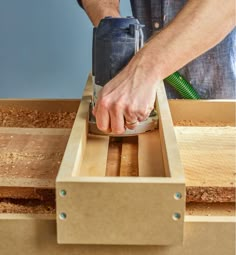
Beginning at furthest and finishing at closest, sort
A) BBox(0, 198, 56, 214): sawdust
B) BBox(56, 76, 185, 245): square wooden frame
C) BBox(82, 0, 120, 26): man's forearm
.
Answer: BBox(82, 0, 120, 26): man's forearm → BBox(0, 198, 56, 214): sawdust → BBox(56, 76, 185, 245): square wooden frame

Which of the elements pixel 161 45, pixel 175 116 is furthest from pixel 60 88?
pixel 161 45

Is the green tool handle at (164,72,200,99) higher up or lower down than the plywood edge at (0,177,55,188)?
higher up

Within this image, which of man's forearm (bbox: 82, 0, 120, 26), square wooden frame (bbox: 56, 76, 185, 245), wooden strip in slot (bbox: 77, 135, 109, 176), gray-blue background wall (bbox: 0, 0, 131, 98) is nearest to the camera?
square wooden frame (bbox: 56, 76, 185, 245)

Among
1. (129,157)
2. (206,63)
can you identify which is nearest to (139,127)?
(129,157)

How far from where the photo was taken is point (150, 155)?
1.13 meters

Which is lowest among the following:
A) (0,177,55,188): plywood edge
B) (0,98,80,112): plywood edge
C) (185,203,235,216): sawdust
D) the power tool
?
(185,203,235,216): sawdust

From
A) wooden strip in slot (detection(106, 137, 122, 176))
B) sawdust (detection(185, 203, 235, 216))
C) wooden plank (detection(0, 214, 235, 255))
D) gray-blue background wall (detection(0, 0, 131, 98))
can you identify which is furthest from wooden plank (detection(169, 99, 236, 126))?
gray-blue background wall (detection(0, 0, 131, 98))

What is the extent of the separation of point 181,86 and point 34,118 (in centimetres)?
58

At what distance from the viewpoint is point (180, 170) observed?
2.90 feet

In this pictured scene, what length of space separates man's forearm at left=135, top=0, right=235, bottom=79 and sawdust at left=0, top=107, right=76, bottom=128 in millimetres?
395

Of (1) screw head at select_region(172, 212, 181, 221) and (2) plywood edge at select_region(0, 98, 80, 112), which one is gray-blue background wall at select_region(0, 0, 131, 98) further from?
(1) screw head at select_region(172, 212, 181, 221)

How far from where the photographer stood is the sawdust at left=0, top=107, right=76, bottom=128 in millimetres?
1416

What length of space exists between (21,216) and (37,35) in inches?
75.6

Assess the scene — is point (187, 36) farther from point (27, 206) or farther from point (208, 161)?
point (27, 206)
